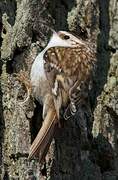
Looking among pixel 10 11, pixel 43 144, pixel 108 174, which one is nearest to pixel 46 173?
pixel 43 144

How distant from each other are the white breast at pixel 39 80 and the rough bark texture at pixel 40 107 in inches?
1.8

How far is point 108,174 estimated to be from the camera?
3559 millimetres

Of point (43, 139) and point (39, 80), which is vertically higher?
point (39, 80)

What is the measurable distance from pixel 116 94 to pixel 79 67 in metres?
0.24

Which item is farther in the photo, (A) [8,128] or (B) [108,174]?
(B) [108,174]

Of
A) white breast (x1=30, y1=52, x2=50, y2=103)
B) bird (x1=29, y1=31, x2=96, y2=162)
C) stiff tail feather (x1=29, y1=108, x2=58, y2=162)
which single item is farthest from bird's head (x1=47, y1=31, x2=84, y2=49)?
stiff tail feather (x1=29, y1=108, x2=58, y2=162)

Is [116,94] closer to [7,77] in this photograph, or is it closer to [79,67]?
[79,67]

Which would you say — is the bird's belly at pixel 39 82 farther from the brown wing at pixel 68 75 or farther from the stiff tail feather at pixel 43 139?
the stiff tail feather at pixel 43 139

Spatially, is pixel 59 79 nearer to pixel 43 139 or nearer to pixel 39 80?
pixel 39 80

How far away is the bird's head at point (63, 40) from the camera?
3.50 m

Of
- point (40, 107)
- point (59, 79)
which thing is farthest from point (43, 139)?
point (59, 79)

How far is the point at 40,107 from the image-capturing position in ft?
11.2

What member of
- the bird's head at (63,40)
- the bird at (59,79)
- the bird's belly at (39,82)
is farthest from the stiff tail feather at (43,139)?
the bird's head at (63,40)

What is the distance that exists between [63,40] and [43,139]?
66 centimetres
